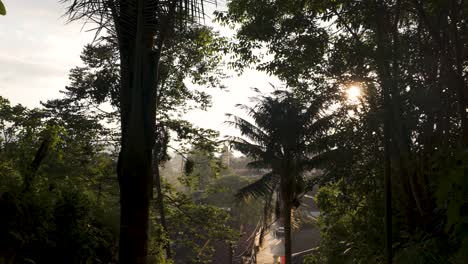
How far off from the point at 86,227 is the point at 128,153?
3027mm

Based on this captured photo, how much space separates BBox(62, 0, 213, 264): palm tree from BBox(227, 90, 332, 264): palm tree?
1149 centimetres

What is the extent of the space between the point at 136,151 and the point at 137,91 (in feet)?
1.90

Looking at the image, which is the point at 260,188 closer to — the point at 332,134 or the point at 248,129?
the point at 248,129

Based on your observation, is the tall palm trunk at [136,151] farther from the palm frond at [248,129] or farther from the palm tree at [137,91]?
the palm frond at [248,129]

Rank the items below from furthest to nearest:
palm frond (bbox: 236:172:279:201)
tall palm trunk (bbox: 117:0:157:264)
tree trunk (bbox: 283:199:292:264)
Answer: palm frond (bbox: 236:172:279:201), tree trunk (bbox: 283:199:292:264), tall palm trunk (bbox: 117:0:157:264)

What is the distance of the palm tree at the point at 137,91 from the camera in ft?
11.6

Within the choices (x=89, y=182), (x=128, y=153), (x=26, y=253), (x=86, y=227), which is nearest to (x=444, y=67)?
(x=128, y=153)

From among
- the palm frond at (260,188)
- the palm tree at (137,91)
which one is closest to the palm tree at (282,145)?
the palm frond at (260,188)

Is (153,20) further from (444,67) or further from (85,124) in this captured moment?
(85,124)

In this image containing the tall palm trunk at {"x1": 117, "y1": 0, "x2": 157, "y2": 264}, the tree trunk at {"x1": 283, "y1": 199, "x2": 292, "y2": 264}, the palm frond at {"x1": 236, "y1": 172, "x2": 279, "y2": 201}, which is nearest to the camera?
the tall palm trunk at {"x1": 117, "y1": 0, "x2": 157, "y2": 264}

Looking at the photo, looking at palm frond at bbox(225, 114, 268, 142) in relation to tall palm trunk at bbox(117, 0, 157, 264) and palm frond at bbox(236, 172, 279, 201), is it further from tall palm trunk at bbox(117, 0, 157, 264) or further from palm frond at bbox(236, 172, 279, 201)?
tall palm trunk at bbox(117, 0, 157, 264)

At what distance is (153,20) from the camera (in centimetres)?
394

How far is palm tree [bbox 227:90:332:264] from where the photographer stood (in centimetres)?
1545

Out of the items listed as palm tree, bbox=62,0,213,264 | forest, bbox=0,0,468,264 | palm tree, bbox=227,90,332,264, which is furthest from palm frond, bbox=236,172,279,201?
palm tree, bbox=62,0,213,264
